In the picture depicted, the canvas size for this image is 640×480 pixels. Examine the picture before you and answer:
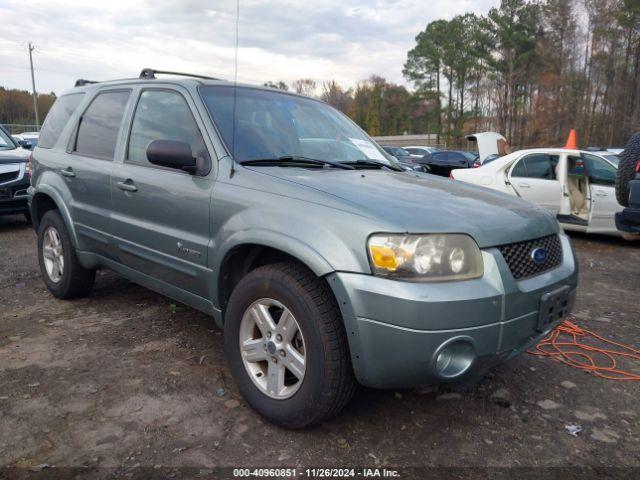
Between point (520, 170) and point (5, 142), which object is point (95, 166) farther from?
point (520, 170)

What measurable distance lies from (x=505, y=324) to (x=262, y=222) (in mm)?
1238

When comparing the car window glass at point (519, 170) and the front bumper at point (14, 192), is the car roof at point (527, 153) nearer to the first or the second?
the car window glass at point (519, 170)

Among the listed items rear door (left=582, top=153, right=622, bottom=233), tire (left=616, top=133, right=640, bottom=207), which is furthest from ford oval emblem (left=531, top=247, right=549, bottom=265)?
rear door (left=582, top=153, right=622, bottom=233)

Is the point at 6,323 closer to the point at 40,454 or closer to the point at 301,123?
the point at 40,454

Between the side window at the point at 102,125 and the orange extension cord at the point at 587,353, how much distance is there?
3.38m

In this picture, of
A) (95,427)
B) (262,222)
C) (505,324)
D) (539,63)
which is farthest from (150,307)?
(539,63)

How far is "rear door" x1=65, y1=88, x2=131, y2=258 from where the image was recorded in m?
3.74

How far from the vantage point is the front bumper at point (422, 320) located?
2.12 meters

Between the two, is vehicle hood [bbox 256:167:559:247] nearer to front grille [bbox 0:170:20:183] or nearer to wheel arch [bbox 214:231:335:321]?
wheel arch [bbox 214:231:335:321]

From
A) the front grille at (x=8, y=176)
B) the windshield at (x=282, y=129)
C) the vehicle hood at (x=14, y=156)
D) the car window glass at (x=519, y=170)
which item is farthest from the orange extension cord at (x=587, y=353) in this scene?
the vehicle hood at (x=14, y=156)

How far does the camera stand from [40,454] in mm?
2377

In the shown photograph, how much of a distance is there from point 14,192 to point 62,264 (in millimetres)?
4481

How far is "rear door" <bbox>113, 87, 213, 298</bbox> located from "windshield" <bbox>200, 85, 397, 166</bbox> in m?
0.18

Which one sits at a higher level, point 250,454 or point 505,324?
point 505,324
